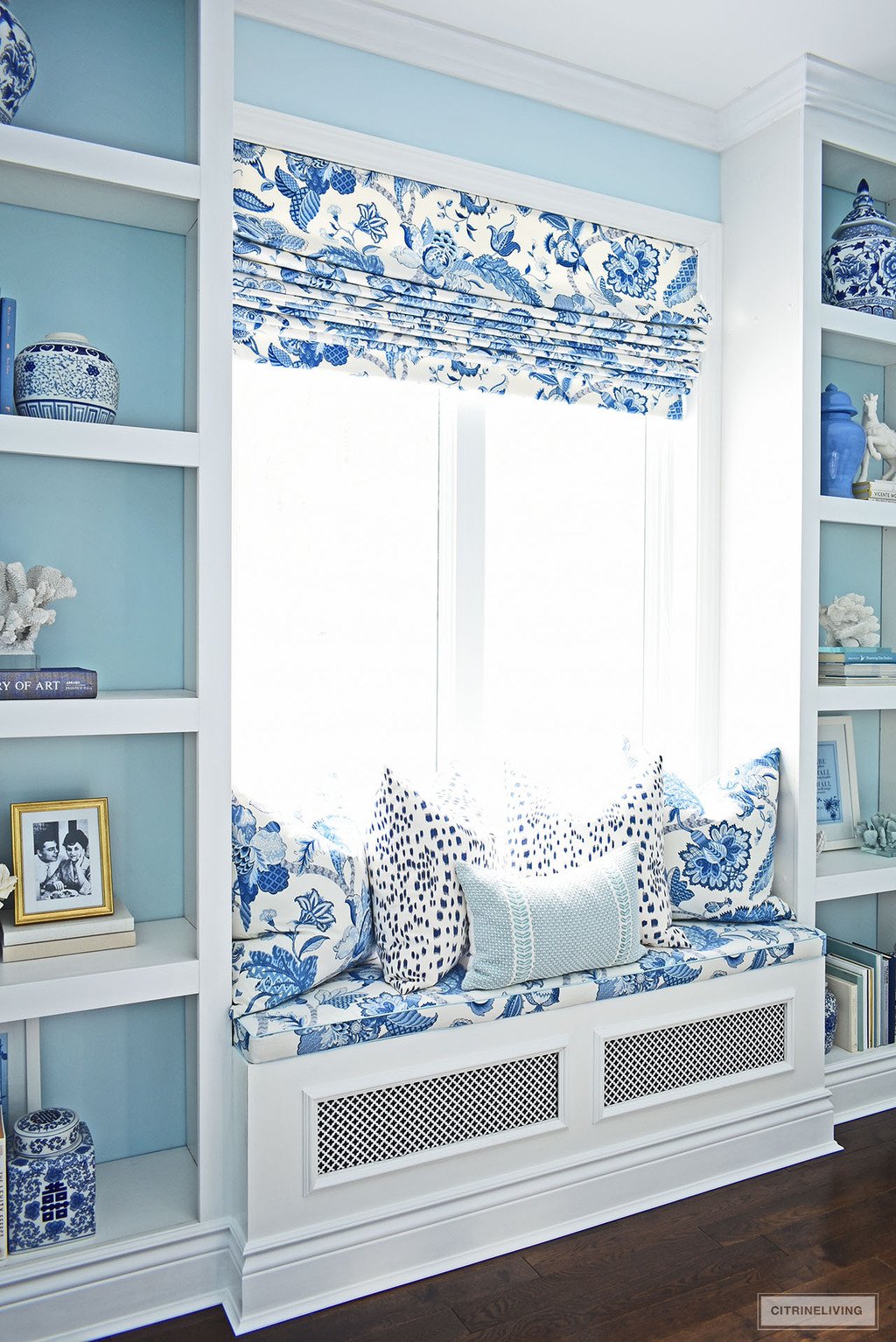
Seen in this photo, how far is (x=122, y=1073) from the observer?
7.13 ft

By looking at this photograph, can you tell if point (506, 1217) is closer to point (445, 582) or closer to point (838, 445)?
point (445, 582)

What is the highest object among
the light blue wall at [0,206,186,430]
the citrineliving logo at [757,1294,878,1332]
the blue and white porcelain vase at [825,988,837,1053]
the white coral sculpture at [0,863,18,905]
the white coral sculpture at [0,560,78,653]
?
the light blue wall at [0,206,186,430]

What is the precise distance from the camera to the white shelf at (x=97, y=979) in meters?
1.80

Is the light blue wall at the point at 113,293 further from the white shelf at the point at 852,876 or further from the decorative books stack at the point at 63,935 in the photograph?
the white shelf at the point at 852,876

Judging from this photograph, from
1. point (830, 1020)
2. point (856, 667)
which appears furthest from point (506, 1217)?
point (856, 667)

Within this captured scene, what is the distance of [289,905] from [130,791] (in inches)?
16.4

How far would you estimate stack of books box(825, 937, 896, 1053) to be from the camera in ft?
9.30

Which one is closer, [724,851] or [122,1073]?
[122,1073]

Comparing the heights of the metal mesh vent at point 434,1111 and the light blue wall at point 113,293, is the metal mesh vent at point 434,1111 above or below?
below

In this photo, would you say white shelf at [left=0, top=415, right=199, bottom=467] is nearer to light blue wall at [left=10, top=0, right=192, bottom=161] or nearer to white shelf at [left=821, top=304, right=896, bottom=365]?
light blue wall at [left=10, top=0, right=192, bottom=161]

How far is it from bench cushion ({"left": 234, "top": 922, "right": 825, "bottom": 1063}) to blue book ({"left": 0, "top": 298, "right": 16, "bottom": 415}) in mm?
1250

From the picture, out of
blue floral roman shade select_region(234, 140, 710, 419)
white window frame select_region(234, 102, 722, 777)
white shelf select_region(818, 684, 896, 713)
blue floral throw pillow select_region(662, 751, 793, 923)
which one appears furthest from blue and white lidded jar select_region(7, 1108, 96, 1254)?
white shelf select_region(818, 684, 896, 713)

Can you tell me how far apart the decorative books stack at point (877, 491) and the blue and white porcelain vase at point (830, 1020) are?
141cm

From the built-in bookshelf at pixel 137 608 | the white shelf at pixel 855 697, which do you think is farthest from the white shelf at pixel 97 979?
the white shelf at pixel 855 697
